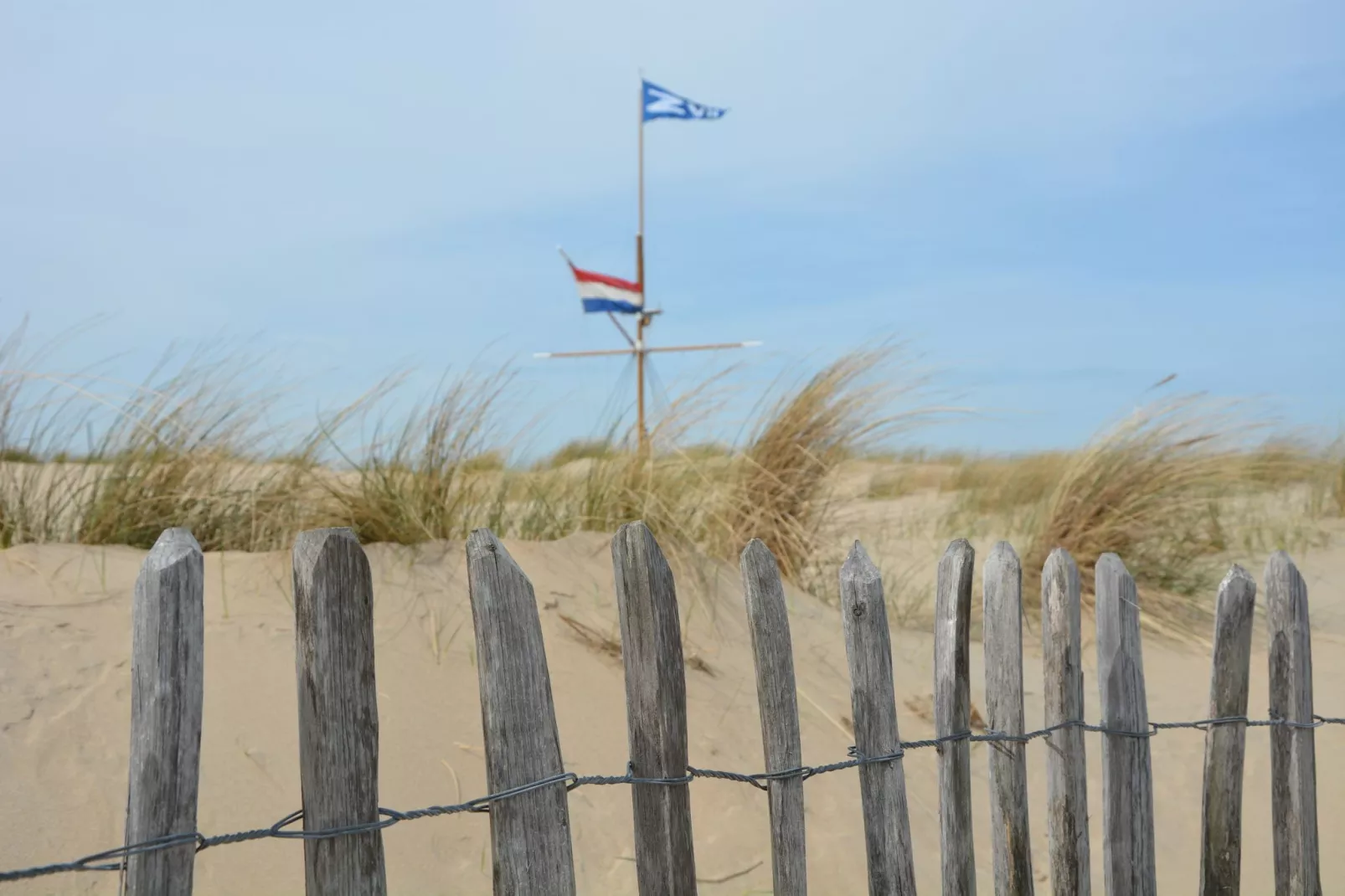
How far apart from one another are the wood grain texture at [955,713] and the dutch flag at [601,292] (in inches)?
525

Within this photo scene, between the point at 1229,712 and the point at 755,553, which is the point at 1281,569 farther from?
the point at 755,553

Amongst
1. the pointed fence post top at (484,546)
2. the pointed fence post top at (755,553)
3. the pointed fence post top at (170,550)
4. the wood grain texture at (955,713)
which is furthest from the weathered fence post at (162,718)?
the wood grain texture at (955,713)

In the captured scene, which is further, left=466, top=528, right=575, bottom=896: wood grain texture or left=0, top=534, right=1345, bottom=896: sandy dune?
left=0, top=534, right=1345, bottom=896: sandy dune

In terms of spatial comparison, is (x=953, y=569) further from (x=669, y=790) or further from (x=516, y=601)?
(x=516, y=601)

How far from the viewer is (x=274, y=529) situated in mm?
4668

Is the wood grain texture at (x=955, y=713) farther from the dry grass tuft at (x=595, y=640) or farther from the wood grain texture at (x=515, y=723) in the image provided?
the dry grass tuft at (x=595, y=640)

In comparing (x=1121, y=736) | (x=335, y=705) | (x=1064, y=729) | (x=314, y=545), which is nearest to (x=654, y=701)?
(x=335, y=705)

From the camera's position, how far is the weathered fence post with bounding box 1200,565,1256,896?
2922 mm

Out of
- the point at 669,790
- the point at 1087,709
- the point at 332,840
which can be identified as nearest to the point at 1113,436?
the point at 1087,709

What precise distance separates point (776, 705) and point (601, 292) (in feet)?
44.9

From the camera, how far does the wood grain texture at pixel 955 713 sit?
240 cm

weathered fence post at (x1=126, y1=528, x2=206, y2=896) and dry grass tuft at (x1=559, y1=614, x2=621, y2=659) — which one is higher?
weathered fence post at (x1=126, y1=528, x2=206, y2=896)

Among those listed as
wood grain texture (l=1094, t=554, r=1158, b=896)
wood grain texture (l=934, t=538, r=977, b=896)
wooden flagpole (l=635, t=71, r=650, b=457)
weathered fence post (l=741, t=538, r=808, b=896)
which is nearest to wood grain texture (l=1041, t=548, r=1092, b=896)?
wood grain texture (l=1094, t=554, r=1158, b=896)

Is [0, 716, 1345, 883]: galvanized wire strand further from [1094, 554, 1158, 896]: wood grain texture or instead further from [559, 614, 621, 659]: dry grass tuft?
[559, 614, 621, 659]: dry grass tuft
